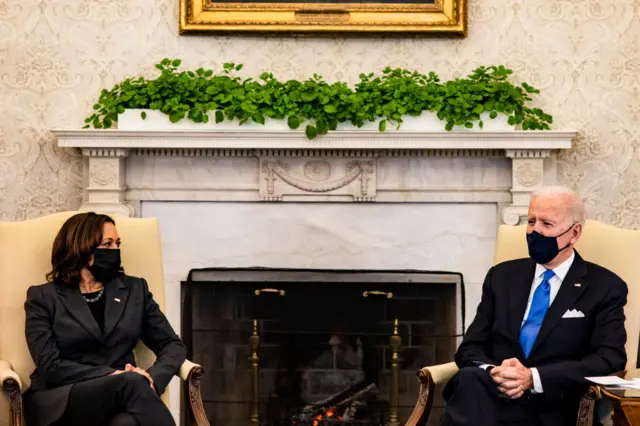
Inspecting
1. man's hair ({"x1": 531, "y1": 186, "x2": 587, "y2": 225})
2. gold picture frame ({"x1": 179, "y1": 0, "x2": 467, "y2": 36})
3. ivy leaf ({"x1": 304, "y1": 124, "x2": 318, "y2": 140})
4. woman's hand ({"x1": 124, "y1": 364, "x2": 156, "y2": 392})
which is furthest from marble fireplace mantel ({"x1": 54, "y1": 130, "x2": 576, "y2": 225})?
woman's hand ({"x1": 124, "y1": 364, "x2": 156, "y2": 392})

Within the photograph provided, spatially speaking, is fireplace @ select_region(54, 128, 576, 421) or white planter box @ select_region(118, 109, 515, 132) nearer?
white planter box @ select_region(118, 109, 515, 132)

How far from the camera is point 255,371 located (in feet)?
15.9

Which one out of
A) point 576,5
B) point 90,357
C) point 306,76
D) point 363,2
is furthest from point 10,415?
point 576,5

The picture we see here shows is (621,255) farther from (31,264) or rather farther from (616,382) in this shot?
(31,264)

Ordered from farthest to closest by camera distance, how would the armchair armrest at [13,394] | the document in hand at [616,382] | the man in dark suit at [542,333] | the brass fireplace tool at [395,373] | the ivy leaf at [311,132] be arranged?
1. the brass fireplace tool at [395,373]
2. the ivy leaf at [311,132]
3. the armchair armrest at [13,394]
4. the man in dark suit at [542,333]
5. the document in hand at [616,382]

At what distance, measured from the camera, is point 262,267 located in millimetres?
4918

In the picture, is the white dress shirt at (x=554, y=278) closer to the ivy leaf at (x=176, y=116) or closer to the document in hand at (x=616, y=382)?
the document in hand at (x=616, y=382)

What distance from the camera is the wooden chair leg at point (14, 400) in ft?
10.9

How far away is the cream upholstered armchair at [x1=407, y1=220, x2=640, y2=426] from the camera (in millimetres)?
3494

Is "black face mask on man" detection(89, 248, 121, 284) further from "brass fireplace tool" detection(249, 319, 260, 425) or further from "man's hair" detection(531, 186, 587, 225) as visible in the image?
"man's hair" detection(531, 186, 587, 225)

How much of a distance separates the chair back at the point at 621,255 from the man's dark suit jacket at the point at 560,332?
23cm

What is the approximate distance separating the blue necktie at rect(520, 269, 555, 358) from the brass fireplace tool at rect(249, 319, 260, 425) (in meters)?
1.70

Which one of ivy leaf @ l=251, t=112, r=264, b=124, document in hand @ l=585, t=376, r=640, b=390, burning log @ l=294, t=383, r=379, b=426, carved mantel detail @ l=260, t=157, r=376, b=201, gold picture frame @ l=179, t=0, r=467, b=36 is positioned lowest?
burning log @ l=294, t=383, r=379, b=426

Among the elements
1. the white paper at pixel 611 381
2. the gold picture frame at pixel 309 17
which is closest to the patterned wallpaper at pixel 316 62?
the gold picture frame at pixel 309 17
